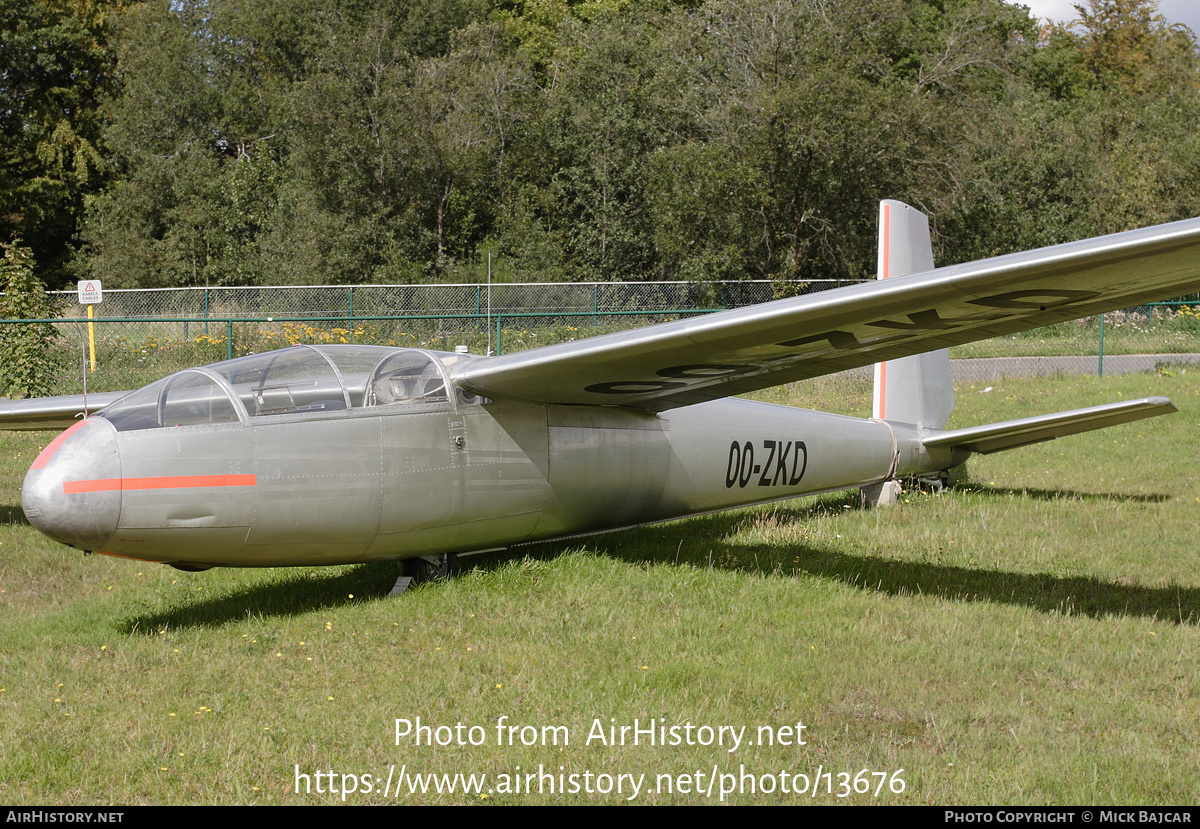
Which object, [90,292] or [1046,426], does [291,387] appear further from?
[90,292]

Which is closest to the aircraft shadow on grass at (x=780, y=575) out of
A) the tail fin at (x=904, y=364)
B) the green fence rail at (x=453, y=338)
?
the tail fin at (x=904, y=364)

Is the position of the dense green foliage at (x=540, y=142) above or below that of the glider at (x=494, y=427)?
above

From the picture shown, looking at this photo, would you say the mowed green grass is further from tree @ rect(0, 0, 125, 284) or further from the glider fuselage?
tree @ rect(0, 0, 125, 284)

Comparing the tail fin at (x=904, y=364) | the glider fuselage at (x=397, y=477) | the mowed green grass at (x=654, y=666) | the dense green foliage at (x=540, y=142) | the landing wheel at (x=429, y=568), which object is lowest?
the mowed green grass at (x=654, y=666)

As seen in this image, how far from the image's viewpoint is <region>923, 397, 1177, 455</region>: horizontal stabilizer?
27.6 feet

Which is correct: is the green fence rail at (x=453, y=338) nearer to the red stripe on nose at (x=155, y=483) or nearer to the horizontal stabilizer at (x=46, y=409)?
the horizontal stabilizer at (x=46, y=409)

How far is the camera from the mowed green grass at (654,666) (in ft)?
15.1

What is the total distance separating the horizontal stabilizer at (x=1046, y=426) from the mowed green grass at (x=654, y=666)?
89cm

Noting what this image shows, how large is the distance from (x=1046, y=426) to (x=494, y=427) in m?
5.48

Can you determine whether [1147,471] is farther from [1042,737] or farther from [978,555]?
[1042,737]

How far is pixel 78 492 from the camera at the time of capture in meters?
5.76

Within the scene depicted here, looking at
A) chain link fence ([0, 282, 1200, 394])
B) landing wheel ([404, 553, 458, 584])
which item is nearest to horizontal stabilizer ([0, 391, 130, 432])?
landing wheel ([404, 553, 458, 584])
